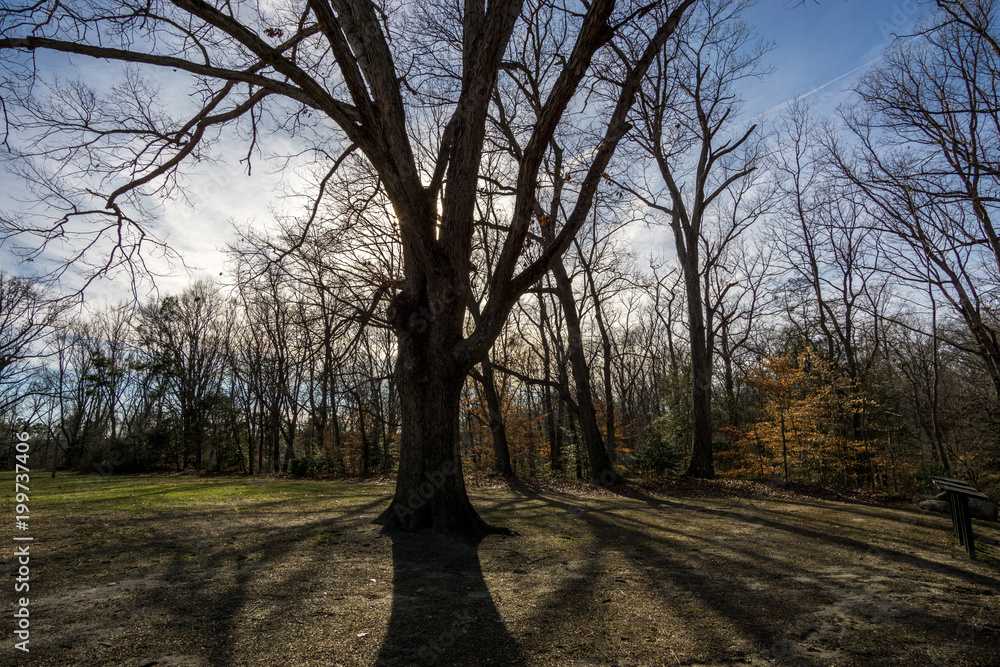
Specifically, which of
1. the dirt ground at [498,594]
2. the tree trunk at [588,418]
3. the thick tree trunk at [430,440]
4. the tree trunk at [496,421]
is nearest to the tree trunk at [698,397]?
the tree trunk at [588,418]

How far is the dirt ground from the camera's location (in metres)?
2.40

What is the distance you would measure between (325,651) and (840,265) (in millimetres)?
19786

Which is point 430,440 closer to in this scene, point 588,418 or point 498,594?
point 498,594

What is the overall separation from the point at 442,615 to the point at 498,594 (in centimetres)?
56

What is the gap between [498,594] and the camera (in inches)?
132

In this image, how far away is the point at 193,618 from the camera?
8.70 feet

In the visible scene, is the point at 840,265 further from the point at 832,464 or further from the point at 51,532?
the point at 51,532

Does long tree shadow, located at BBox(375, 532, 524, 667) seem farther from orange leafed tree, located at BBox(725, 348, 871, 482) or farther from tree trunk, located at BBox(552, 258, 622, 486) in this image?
orange leafed tree, located at BBox(725, 348, 871, 482)

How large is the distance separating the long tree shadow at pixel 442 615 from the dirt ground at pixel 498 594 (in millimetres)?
14

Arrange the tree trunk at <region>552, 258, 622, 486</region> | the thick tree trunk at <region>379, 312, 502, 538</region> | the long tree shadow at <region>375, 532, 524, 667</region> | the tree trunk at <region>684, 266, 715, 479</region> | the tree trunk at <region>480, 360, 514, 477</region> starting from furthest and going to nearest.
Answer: the tree trunk at <region>480, 360, 514, 477</region>
the tree trunk at <region>684, 266, 715, 479</region>
the tree trunk at <region>552, 258, 622, 486</region>
the thick tree trunk at <region>379, 312, 502, 538</region>
the long tree shadow at <region>375, 532, 524, 667</region>

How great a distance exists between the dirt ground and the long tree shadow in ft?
0.05

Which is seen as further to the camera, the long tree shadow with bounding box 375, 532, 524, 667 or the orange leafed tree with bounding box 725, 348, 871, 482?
the orange leafed tree with bounding box 725, 348, 871, 482

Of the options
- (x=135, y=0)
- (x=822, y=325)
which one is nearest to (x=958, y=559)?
(x=135, y=0)

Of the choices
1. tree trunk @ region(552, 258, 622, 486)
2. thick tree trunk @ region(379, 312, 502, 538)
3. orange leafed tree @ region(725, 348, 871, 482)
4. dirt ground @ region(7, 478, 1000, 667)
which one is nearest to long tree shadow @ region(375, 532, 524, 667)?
dirt ground @ region(7, 478, 1000, 667)
